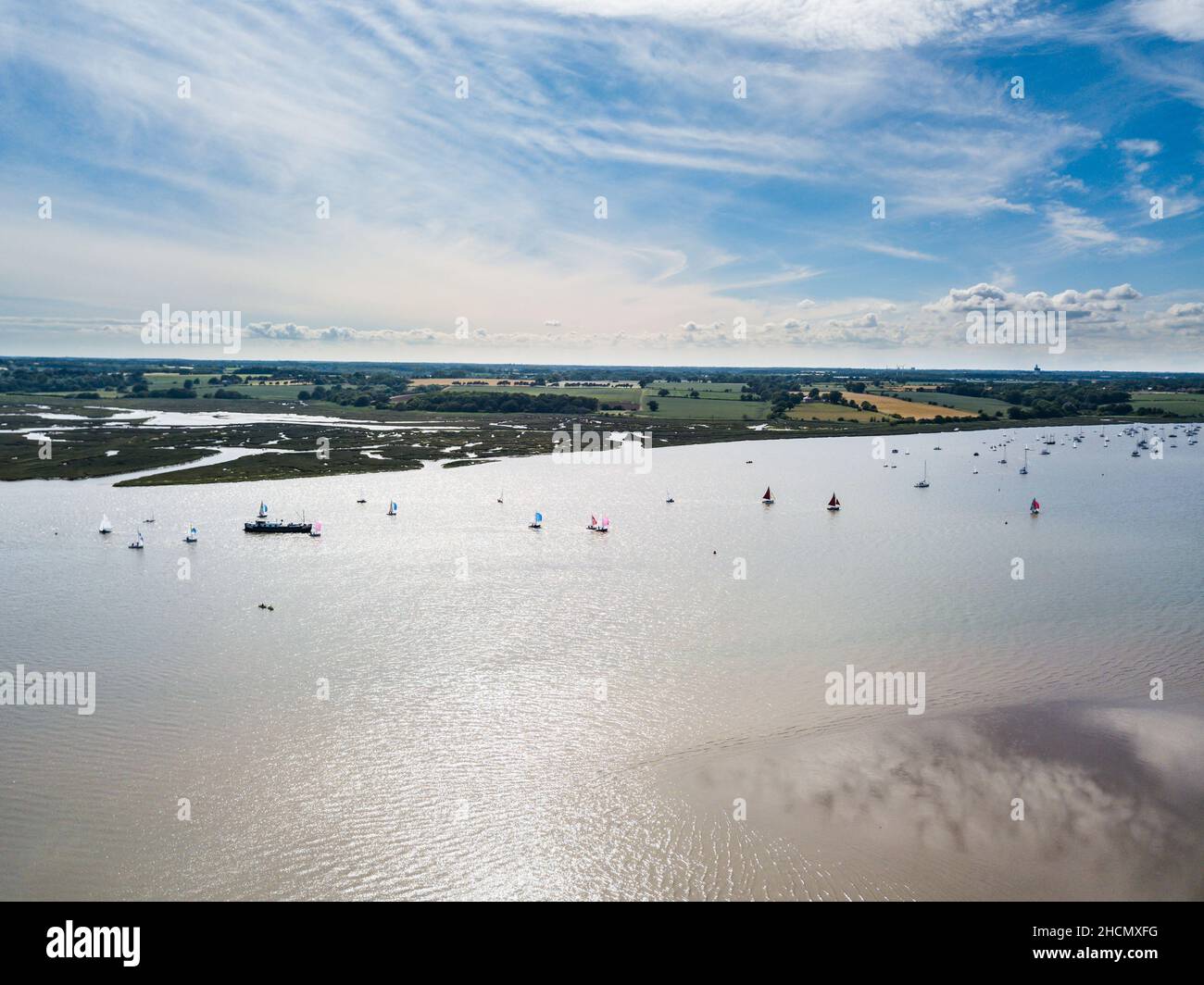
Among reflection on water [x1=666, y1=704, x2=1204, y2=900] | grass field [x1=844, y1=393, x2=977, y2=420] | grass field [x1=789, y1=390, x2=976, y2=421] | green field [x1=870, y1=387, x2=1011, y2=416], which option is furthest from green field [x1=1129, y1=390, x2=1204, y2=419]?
reflection on water [x1=666, y1=704, x2=1204, y2=900]

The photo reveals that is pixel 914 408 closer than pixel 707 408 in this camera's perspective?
Yes

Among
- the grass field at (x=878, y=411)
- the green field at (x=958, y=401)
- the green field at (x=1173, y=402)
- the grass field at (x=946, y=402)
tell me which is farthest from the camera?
the green field at (x=958, y=401)

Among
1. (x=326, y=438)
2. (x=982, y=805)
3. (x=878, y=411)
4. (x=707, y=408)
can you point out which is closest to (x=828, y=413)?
(x=878, y=411)

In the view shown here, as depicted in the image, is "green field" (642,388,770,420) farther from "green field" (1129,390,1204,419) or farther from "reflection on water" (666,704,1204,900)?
"reflection on water" (666,704,1204,900)

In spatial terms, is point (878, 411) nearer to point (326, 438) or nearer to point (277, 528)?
point (326, 438)

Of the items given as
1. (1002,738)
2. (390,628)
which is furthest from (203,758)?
(1002,738)

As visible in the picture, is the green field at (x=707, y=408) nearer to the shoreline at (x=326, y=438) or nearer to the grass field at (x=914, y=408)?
the shoreline at (x=326, y=438)
